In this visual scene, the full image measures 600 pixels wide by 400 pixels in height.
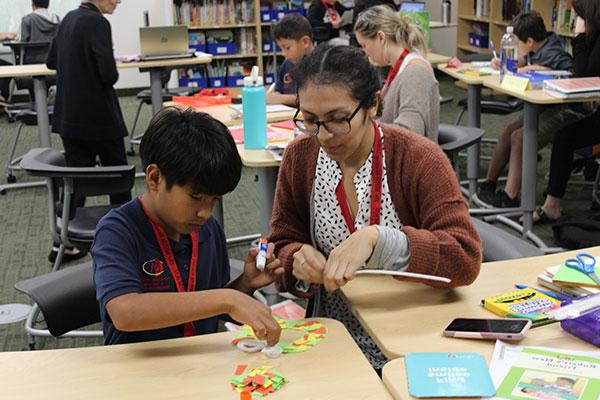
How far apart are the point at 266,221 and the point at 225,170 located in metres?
1.74

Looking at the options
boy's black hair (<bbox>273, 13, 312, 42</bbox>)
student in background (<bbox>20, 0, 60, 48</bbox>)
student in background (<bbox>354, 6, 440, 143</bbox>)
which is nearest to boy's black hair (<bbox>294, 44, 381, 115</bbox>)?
student in background (<bbox>354, 6, 440, 143</bbox>)

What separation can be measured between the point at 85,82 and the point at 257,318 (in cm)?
289

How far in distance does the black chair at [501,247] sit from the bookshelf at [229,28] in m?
6.42

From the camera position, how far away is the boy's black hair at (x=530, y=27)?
473 centimetres

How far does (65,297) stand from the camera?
186cm

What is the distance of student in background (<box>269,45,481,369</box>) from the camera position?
1614mm

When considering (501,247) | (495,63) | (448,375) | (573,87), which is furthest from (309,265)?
(495,63)

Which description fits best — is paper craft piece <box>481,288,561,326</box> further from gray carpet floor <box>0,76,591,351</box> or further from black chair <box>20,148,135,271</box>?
gray carpet floor <box>0,76,591,351</box>

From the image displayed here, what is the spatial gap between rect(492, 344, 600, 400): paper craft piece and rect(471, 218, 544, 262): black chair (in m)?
0.62

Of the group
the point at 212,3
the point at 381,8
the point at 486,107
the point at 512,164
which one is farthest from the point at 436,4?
the point at 381,8

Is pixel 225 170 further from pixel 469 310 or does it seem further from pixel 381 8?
pixel 381 8

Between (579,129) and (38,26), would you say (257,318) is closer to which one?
(579,129)

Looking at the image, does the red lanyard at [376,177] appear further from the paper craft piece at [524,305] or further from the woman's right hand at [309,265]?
the paper craft piece at [524,305]

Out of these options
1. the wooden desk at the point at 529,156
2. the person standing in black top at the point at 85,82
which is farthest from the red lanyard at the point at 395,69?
the person standing in black top at the point at 85,82
